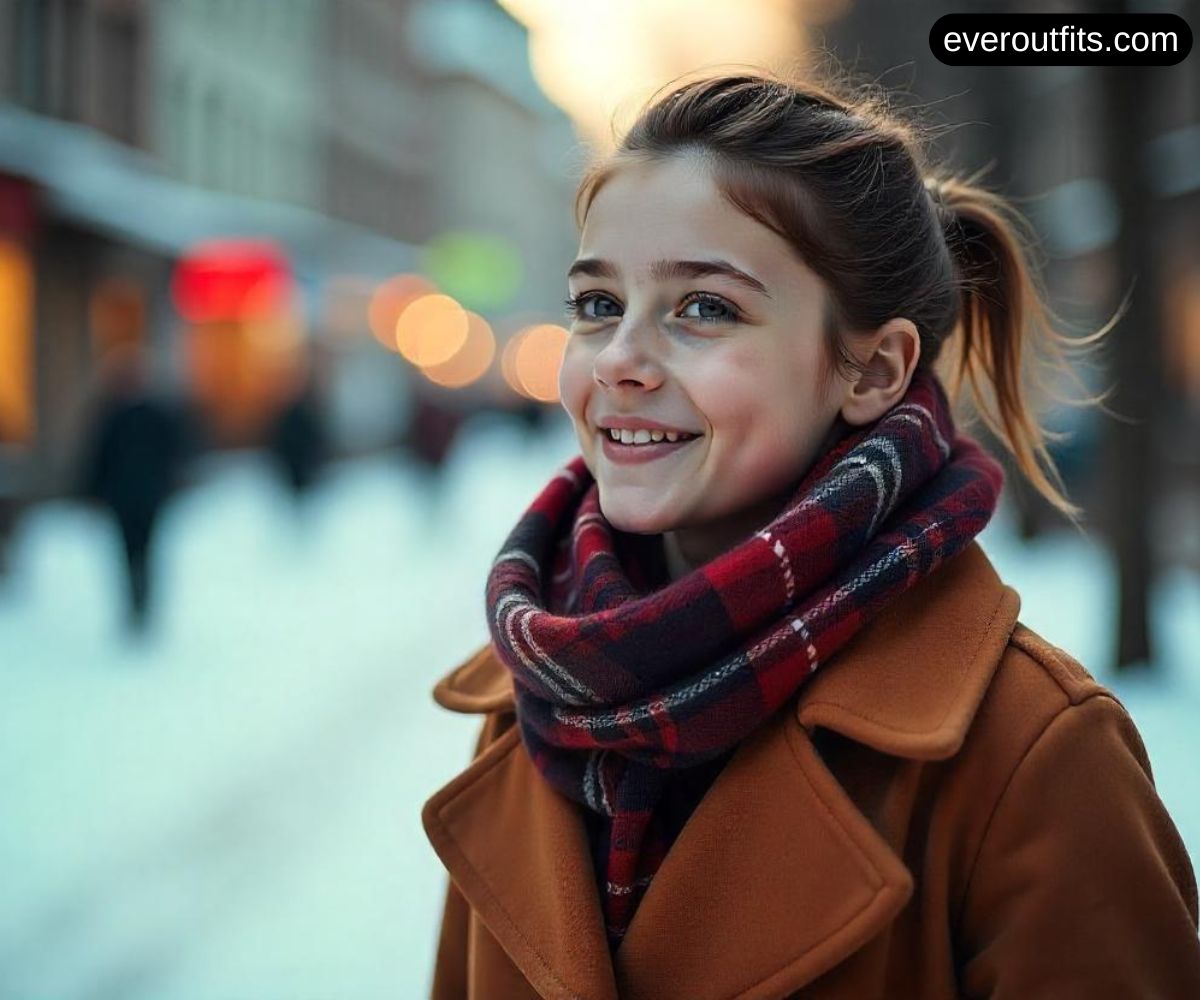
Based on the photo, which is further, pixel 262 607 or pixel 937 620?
pixel 262 607

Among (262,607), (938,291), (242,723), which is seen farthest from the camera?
(262,607)

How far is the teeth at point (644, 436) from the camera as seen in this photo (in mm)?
1663

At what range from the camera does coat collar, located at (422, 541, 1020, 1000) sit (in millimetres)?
1434

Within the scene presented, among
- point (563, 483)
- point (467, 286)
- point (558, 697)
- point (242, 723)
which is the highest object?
point (467, 286)

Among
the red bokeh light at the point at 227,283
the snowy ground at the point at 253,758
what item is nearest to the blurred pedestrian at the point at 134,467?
the snowy ground at the point at 253,758

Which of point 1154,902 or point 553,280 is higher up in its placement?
point 553,280

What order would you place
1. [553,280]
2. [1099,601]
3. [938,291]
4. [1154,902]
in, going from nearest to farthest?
[1154,902] < [938,291] < [1099,601] < [553,280]

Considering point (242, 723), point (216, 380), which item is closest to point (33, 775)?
point (242, 723)

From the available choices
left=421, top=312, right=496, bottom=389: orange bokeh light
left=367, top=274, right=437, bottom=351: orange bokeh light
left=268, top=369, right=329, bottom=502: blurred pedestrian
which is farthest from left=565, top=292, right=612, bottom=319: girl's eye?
left=421, top=312, right=496, bottom=389: orange bokeh light

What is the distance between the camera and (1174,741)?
5.60 m

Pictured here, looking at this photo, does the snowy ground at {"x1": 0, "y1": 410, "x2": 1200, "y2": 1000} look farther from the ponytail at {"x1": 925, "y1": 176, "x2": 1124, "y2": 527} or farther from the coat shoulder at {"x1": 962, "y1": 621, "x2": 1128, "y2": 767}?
the coat shoulder at {"x1": 962, "y1": 621, "x2": 1128, "y2": 767}

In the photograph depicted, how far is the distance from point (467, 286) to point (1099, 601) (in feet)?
98.1

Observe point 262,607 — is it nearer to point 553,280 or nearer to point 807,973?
point 807,973

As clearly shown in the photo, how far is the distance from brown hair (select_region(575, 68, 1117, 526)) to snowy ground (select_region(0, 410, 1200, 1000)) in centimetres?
280
